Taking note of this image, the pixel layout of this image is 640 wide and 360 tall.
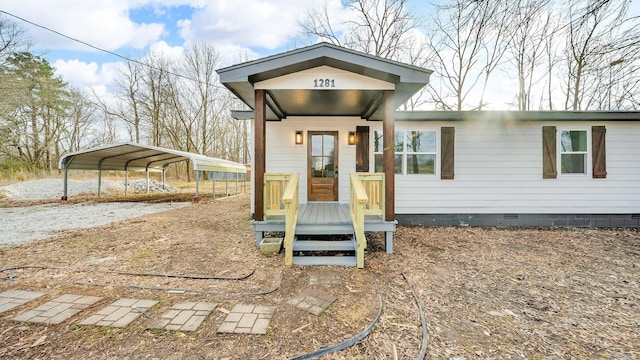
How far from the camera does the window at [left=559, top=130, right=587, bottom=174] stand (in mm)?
6324

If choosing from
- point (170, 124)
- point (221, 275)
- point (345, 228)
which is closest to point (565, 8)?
point (345, 228)

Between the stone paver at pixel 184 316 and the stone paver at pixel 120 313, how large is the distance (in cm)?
25

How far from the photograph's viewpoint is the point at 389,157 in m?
4.25

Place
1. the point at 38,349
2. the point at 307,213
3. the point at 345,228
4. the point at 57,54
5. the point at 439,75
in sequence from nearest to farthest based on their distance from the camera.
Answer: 1. the point at 38,349
2. the point at 345,228
3. the point at 307,213
4. the point at 439,75
5. the point at 57,54

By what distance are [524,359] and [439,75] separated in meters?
15.5

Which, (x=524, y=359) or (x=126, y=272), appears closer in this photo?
(x=524, y=359)

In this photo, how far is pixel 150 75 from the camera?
20422 millimetres

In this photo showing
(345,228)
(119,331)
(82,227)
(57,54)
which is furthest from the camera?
(57,54)

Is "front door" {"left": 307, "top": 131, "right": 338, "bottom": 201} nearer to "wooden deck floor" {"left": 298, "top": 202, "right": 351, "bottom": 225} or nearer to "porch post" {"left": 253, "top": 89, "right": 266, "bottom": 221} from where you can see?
"wooden deck floor" {"left": 298, "top": 202, "right": 351, "bottom": 225}

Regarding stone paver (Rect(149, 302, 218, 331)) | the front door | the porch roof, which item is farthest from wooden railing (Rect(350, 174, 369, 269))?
the front door

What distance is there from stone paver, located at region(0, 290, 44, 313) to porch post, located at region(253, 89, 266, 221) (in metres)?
2.59

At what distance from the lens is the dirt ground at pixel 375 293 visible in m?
2.03

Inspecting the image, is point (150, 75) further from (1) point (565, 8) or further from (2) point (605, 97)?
(2) point (605, 97)

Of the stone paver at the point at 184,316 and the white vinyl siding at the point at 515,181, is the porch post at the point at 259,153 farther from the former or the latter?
the white vinyl siding at the point at 515,181
